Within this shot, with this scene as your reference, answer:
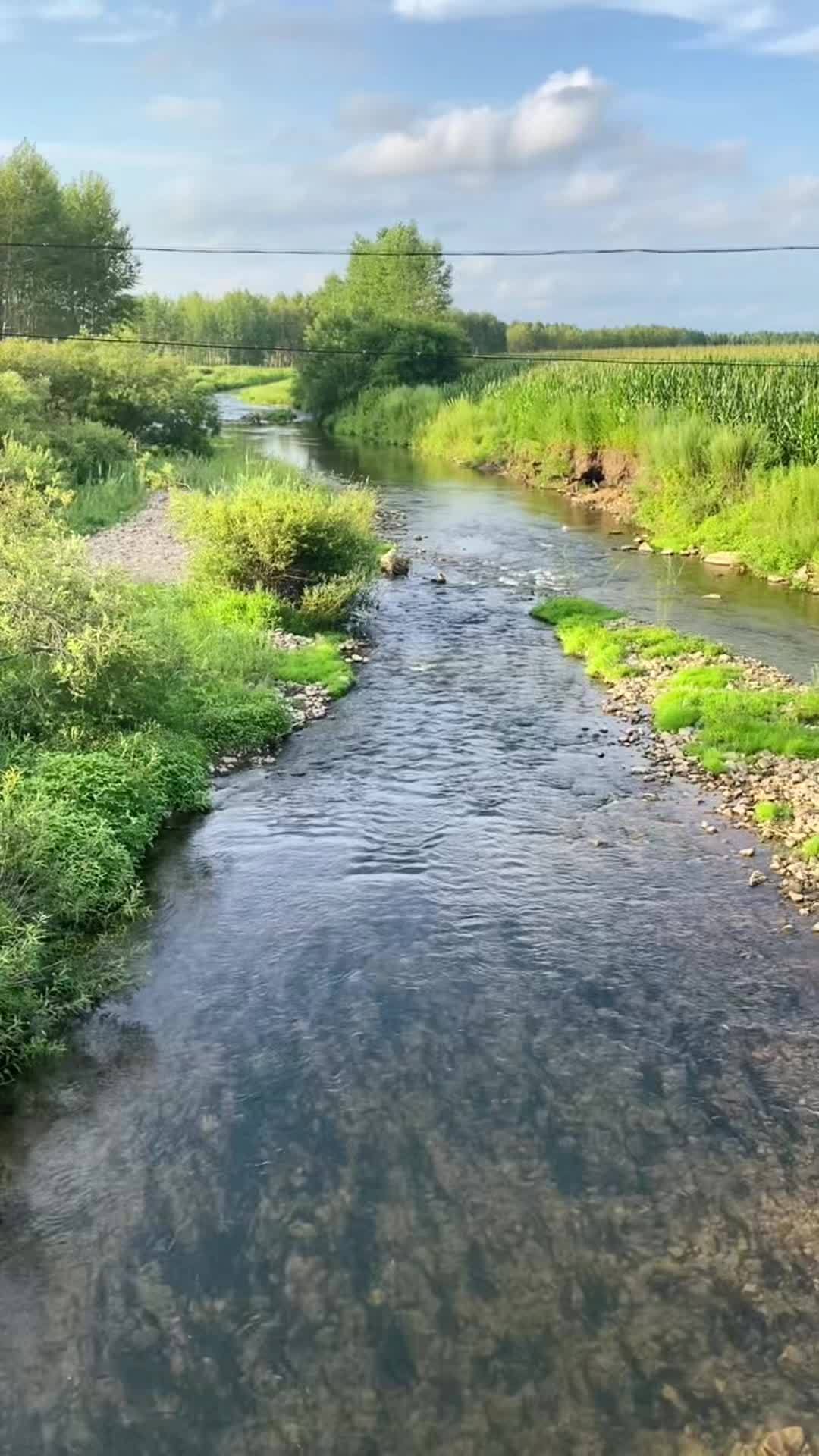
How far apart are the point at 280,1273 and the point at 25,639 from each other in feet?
26.4

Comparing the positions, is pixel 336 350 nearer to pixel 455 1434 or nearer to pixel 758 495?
pixel 758 495

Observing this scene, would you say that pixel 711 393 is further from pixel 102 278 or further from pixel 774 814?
pixel 102 278

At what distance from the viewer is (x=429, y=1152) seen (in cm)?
780

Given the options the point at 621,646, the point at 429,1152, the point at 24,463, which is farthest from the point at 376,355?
the point at 429,1152

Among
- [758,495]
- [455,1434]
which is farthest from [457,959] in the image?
[758,495]

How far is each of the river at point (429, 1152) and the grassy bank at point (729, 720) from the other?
61cm

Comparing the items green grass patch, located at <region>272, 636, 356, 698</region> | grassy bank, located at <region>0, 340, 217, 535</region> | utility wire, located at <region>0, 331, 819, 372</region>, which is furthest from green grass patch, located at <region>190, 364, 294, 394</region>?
green grass patch, located at <region>272, 636, 356, 698</region>

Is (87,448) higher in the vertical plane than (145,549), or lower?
higher

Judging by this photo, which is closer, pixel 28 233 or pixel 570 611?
pixel 570 611

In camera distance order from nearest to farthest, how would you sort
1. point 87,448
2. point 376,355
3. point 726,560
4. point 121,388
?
point 726,560 < point 87,448 < point 121,388 < point 376,355

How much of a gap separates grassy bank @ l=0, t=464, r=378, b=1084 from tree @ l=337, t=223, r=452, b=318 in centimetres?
6183

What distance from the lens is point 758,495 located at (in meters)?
29.4

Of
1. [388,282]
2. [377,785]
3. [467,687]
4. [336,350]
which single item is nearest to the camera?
[377,785]

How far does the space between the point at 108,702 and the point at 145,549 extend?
13472mm
